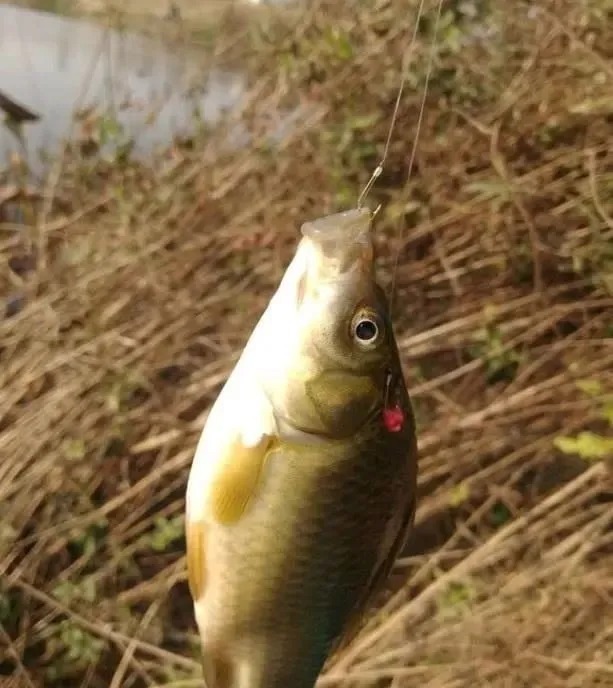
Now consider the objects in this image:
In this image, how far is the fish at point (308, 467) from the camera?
3.17ft

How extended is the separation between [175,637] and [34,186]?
5.22 ft

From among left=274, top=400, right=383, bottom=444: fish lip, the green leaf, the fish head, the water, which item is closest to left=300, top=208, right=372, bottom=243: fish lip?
the fish head

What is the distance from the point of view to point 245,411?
40.2 inches

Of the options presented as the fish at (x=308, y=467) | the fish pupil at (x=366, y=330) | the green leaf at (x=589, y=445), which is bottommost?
the green leaf at (x=589, y=445)

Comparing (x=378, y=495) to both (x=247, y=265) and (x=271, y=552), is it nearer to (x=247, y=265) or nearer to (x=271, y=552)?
(x=271, y=552)

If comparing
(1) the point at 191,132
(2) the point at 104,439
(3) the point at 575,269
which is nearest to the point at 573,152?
(3) the point at 575,269

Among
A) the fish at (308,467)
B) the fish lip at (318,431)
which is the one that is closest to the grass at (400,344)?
the fish at (308,467)

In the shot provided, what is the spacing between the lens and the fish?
965 millimetres

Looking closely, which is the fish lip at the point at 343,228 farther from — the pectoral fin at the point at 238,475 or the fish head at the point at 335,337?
the pectoral fin at the point at 238,475

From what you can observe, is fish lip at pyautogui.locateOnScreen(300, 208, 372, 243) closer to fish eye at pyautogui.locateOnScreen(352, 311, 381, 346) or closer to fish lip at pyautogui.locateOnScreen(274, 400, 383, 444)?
fish eye at pyautogui.locateOnScreen(352, 311, 381, 346)

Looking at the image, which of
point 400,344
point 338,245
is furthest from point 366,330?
point 400,344

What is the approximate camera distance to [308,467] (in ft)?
3.38

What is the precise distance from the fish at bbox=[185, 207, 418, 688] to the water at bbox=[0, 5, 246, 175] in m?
2.25

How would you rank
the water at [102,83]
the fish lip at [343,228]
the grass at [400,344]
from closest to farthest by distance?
the fish lip at [343,228]
the grass at [400,344]
the water at [102,83]
